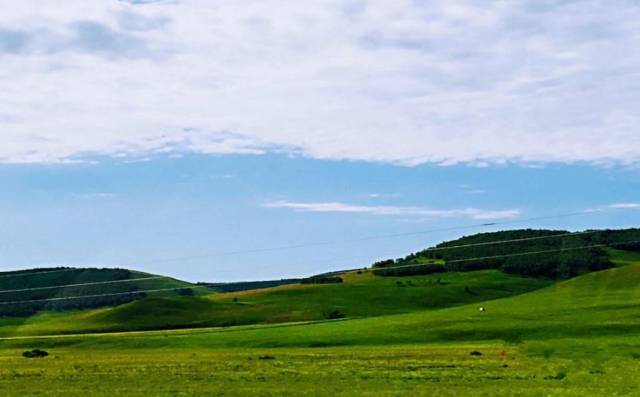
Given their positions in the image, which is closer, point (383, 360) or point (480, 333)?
point (383, 360)

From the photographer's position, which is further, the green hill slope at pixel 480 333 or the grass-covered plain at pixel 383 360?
the green hill slope at pixel 480 333

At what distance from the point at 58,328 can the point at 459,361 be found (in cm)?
12645

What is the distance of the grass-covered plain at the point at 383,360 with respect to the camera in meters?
57.7

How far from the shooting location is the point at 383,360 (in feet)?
271

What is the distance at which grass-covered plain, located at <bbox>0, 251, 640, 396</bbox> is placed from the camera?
5769cm

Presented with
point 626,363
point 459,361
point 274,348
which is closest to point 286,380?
point 459,361

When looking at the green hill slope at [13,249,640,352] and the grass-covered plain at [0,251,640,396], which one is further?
the green hill slope at [13,249,640,352]

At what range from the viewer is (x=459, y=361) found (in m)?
79.4

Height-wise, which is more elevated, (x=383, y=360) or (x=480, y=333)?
(x=480, y=333)

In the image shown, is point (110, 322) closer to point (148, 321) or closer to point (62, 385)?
point (148, 321)

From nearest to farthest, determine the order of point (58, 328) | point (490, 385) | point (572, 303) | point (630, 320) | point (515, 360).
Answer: point (490, 385) < point (515, 360) < point (630, 320) < point (572, 303) < point (58, 328)

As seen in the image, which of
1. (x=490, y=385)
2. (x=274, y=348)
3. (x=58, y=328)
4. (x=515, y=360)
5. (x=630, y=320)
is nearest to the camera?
(x=490, y=385)

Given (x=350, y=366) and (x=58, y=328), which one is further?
(x=58, y=328)

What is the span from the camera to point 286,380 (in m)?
62.9
